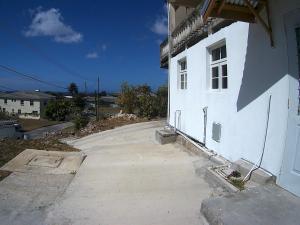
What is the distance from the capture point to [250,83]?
7.01 metres

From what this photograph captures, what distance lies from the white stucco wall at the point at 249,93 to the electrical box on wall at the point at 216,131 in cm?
14

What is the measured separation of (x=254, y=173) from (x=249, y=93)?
1.68 metres

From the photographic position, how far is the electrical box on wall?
346 inches

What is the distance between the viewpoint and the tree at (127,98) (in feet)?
78.7

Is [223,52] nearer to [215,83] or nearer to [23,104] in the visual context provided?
[215,83]

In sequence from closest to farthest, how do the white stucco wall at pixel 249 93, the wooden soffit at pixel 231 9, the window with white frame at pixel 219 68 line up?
the white stucco wall at pixel 249 93 < the wooden soffit at pixel 231 9 < the window with white frame at pixel 219 68

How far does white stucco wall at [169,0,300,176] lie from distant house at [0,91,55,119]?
70.3 m

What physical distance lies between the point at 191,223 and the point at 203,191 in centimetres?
151

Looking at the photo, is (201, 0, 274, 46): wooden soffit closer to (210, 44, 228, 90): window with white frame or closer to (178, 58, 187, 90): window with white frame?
(210, 44, 228, 90): window with white frame

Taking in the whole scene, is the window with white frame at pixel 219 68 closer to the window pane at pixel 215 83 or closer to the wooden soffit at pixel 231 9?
the window pane at pixel 215 83

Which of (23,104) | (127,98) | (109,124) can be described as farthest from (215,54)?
(23,104)

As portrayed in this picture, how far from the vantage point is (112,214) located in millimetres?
5930

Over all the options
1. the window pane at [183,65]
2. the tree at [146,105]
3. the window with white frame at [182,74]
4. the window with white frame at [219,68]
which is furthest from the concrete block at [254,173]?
the tree at [146,105]

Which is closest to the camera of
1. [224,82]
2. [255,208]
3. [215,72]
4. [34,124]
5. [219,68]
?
[255,208]
